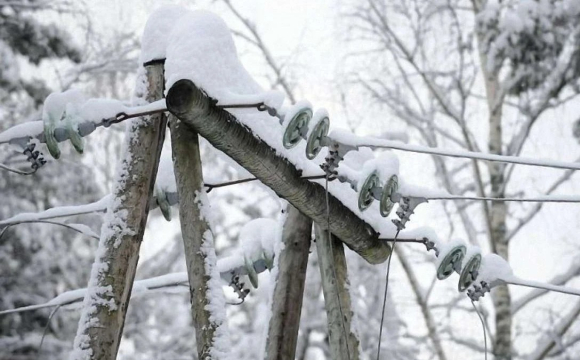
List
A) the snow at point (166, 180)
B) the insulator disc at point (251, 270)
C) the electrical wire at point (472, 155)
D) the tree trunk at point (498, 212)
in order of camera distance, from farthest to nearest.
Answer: the tree trunk at point (498, 212) < the insulator disc at point (251, 270) < the snow at point (166, 180) < the electrical wire at point (472, 155)

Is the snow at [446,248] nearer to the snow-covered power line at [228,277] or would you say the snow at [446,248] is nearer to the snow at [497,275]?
the snow at [497,275]

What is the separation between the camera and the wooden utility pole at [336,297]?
11.0 ft

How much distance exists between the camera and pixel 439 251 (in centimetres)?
326

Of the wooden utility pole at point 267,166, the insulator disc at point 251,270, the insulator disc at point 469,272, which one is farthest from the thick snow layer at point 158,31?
the insulator disc at point 469,272

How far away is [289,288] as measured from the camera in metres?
3.48

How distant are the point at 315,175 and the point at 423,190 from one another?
421mm

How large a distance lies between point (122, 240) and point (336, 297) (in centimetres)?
103

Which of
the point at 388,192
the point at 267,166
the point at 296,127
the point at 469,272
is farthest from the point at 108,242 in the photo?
the point at 469,272

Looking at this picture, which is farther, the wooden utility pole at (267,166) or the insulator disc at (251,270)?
the insulator disc at (251,270)

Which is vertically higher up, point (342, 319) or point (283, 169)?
point (283, 169)

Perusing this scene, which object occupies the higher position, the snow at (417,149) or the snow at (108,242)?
the snow at (417,149)

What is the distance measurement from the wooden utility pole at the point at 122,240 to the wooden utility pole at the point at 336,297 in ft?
2.75

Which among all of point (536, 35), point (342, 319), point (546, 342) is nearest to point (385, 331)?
point (546, 342)

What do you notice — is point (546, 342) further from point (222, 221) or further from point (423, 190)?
point (423, 190)
